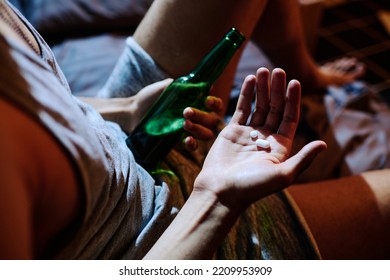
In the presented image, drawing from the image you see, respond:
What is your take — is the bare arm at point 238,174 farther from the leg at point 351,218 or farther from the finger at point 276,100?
the leg at point 351,218

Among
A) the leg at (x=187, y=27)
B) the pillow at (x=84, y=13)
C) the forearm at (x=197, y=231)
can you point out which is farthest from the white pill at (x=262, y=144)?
the pillow at (x=84, y=13)

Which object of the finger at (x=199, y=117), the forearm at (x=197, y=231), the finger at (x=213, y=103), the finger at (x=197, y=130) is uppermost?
the finger at (x=213, y=103)

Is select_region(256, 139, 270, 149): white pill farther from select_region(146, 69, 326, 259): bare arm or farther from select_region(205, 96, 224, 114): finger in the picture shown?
select_region(205, 96, 224, 114): finger

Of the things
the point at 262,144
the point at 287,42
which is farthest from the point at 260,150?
the point at 287,42

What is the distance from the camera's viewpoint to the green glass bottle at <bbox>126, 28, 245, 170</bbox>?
73 centimetres

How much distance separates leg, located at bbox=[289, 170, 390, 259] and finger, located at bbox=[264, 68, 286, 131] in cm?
18

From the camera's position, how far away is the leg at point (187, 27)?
782 millimetres

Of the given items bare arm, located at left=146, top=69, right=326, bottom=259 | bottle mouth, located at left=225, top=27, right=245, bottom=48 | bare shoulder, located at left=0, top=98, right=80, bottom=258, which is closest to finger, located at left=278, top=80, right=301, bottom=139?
bare arm, located at left=146, top=69, right=326, bottom=259

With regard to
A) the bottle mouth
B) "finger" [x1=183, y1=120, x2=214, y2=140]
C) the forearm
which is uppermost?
the bottle mouth

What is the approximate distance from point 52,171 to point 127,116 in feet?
1.10

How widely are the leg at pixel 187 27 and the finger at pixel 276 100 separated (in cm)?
19

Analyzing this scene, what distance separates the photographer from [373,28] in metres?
1.85
